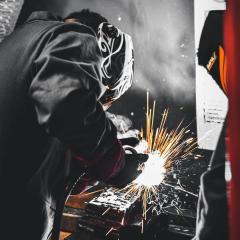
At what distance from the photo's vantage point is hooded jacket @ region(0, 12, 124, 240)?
1.24m

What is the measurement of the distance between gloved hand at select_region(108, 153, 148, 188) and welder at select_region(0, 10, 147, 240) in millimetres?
105

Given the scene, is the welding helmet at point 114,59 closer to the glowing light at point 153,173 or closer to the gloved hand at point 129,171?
the gloved hand at point 129,171

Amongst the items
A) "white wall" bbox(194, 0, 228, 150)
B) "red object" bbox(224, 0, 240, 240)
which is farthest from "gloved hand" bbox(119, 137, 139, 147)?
"red object" bbox(224, 0, 240, 240)

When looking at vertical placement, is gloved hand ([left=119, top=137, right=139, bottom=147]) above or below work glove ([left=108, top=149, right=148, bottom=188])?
above

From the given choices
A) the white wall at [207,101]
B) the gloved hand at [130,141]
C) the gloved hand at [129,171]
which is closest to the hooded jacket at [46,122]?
the gloved hand at [129,171]

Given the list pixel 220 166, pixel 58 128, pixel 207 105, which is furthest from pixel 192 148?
pixel 220 166

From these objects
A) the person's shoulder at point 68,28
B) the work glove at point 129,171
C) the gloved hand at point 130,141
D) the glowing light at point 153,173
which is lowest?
the glowing light at point 153,173

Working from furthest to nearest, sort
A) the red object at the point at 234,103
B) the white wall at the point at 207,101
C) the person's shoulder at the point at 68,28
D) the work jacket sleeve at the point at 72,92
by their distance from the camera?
the white wall at the point at 207,101 → the person's shoulder at the point at 68,28 → the work jacket sleeve at the point at 72,92 → the red object at the point at 234,103

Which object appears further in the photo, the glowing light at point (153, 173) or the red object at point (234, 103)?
the glowing light at point (153, 173)

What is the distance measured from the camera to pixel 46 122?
125cm

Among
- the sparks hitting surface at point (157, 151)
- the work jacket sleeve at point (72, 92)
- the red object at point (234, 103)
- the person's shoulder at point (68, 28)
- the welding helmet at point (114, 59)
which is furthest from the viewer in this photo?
the sparks hitting surface at point (157, 151)

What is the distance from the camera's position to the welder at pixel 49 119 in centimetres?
124

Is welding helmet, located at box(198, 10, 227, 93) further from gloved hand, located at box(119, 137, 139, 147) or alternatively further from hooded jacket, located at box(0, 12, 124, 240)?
gloved hand, located at box(119, 137, 139, 147)

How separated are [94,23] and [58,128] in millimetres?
600
